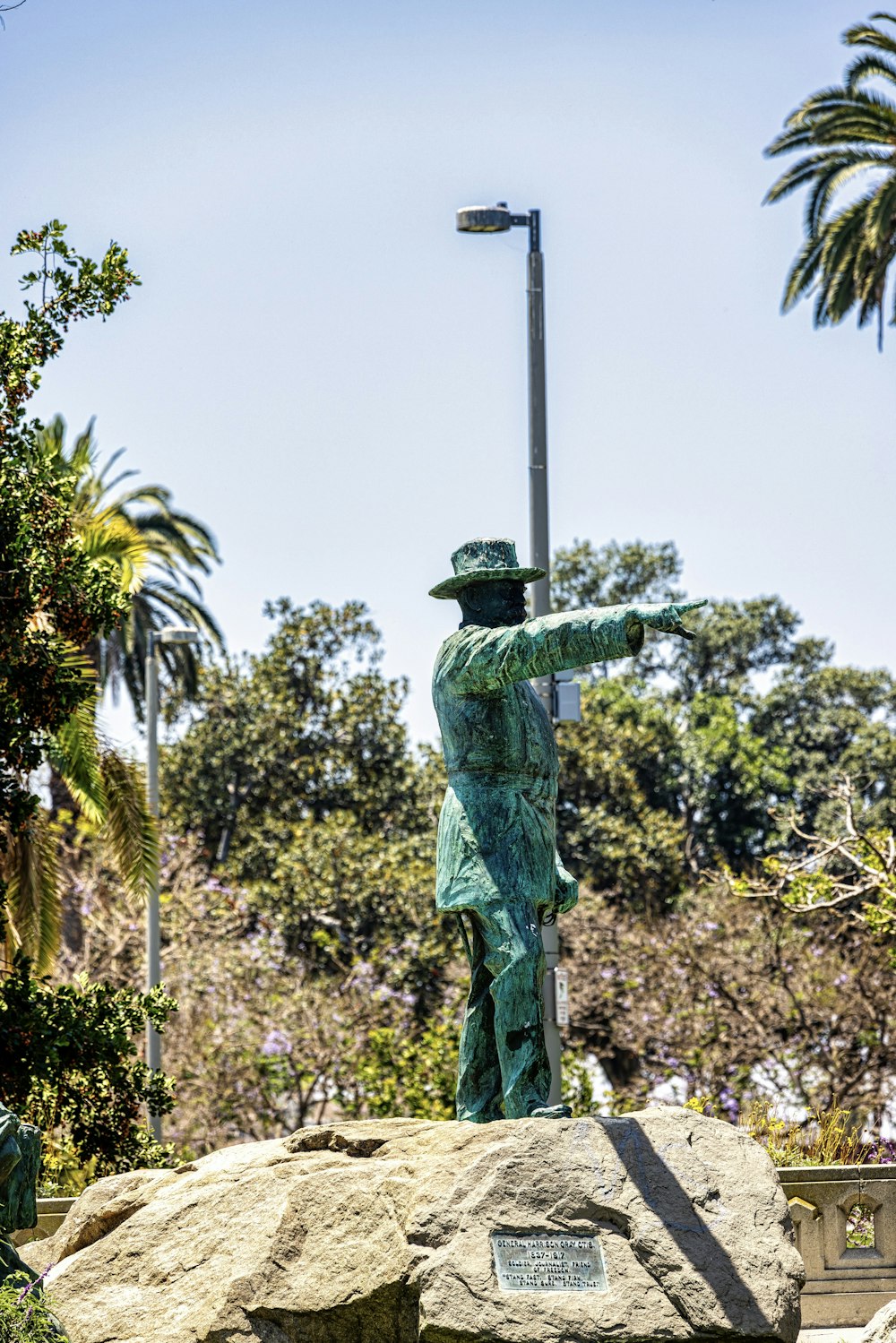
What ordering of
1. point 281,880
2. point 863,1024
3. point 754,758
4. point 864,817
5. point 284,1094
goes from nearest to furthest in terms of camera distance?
point 863,1024, point 284,1094, point 281,880, point 864,817, point 754,758

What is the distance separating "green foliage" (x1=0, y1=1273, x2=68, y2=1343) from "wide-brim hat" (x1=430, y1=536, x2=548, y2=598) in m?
3.30

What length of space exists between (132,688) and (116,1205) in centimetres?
2184

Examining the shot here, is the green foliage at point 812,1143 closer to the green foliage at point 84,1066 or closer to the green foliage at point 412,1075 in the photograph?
the green foliage at point 84,1066

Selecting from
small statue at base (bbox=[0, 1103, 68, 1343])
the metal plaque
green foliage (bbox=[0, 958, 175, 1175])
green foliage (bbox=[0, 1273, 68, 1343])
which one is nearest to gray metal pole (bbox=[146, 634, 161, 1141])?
green foliage (bbox=[0, 958, 175, 1175])

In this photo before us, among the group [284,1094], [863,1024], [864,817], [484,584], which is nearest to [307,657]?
[284,1094]

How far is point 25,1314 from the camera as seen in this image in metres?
6.41

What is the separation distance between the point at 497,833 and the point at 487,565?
45.2 inches

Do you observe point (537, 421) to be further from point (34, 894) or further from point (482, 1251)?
point (482, 1251)

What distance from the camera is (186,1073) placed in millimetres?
22578

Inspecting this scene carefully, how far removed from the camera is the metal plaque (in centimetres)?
684

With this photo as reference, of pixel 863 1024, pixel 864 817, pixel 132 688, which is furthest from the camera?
pixel 864 817

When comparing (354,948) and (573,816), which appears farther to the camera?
(573,816)

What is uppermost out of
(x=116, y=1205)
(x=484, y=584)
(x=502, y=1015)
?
(x=484, y=584)

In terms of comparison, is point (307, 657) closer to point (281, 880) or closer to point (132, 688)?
point (132, 688)
